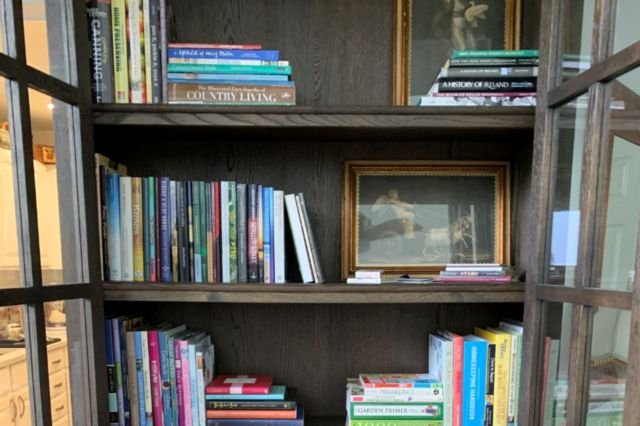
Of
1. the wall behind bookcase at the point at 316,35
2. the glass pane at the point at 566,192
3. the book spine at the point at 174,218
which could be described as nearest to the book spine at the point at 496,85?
the glass pane at the point at 566,192

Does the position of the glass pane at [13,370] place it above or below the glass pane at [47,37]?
below

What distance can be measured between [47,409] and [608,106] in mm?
1184

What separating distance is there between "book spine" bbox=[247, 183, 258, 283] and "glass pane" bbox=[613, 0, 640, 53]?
742 mm

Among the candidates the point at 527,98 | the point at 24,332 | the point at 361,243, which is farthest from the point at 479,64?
the point at 24,332

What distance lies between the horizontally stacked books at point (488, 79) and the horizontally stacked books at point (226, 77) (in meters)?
0.34

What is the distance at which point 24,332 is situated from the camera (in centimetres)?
71

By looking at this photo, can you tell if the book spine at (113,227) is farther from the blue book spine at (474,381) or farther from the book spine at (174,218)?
the blue book spine at (474,381)

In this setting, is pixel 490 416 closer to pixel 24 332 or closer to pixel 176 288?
pixel 176 288

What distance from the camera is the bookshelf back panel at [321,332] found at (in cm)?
110

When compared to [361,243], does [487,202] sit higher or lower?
higher

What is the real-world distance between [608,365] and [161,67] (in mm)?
1049

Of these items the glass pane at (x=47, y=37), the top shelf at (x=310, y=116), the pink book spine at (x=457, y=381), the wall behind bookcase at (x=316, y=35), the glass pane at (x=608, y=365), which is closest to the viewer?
the glass pane at (x=608, y=365)

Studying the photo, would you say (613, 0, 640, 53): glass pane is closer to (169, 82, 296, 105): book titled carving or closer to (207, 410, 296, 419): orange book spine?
(169, 82, 296, 105): book titled carving

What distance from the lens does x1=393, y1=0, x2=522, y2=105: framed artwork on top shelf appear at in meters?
1.02
